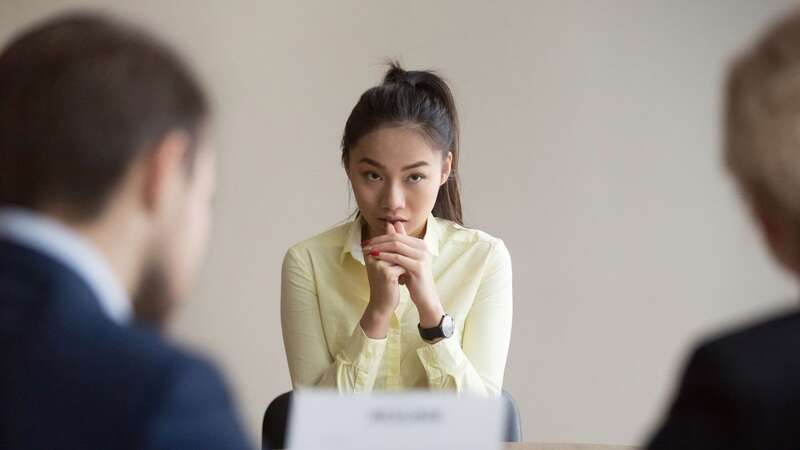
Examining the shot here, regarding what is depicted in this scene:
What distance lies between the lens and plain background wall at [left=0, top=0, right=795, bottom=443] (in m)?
4.10

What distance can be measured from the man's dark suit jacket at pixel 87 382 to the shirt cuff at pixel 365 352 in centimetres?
150

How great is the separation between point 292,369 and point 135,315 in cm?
154

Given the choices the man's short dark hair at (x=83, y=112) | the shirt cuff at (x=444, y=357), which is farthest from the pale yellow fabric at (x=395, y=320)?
the man's short dark hair at (x=83, y=112)

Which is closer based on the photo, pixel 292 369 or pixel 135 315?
pixel 135 315

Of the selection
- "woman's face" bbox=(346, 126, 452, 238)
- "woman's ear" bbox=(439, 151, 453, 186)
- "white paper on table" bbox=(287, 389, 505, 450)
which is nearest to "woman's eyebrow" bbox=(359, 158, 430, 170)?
"woman's face" bbox=(346, 126, 452, 238)

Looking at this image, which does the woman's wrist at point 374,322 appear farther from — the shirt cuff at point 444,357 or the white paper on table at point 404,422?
the white paper on table at point 404,422

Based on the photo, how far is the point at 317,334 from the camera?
2613mm

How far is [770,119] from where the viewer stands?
110 cm

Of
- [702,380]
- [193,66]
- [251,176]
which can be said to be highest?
[251,176]

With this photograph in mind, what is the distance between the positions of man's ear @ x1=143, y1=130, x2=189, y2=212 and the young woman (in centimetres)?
145

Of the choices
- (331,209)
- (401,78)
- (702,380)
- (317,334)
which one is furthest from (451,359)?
(331,209)

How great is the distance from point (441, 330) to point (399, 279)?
0.19m

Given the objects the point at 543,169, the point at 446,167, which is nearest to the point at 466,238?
the point at 446,167

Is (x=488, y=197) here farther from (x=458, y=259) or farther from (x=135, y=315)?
(x=135, y=315)
